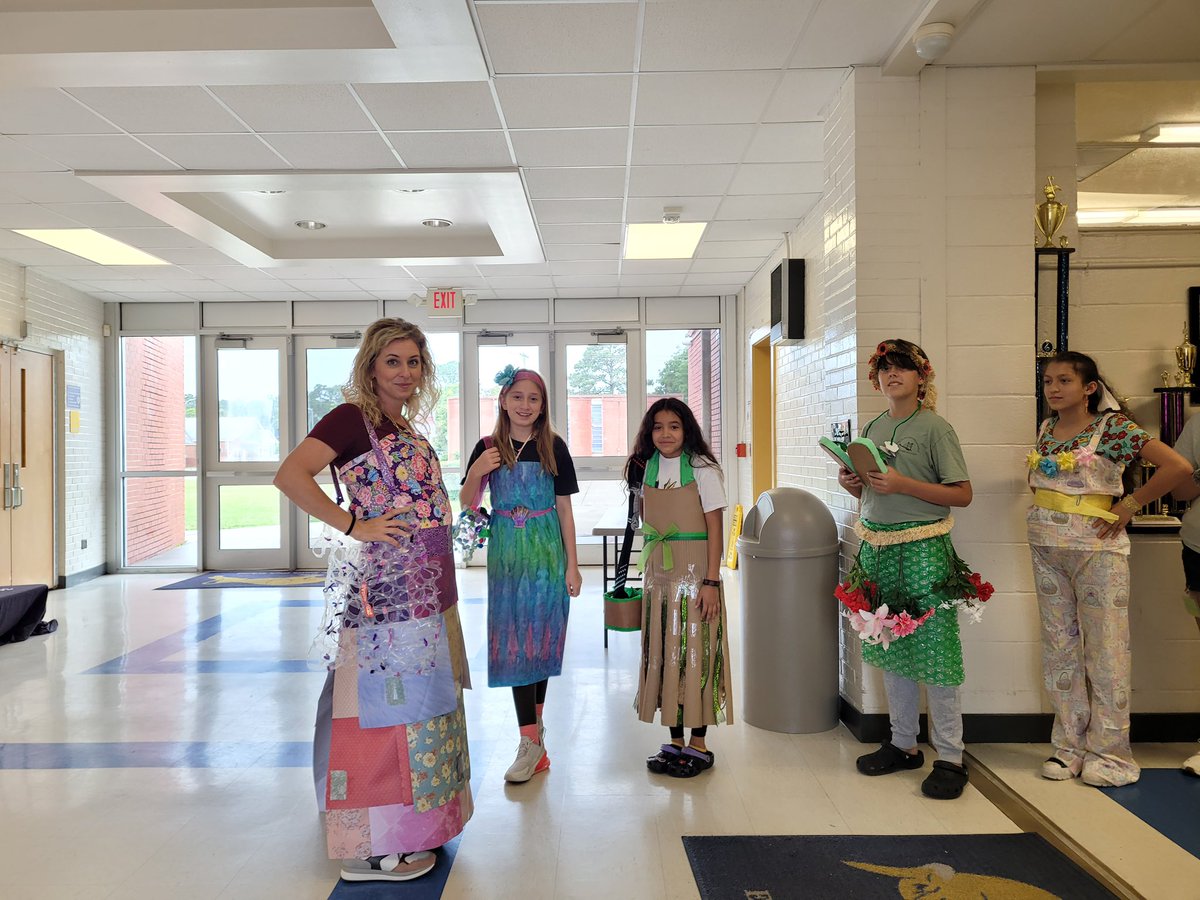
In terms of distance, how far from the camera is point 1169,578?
332 cm

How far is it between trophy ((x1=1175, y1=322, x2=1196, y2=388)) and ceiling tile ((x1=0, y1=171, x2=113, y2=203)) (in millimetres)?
5896

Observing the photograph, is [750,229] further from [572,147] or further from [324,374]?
[324,374]

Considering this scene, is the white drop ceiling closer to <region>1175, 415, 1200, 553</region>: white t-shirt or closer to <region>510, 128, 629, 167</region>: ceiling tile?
<region>510, 128, 629, 167</region>: ceiling tile

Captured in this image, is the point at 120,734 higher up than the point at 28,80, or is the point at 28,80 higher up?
the point at 28,80

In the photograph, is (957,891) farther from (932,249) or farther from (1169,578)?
(932,249)

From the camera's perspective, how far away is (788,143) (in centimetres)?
425

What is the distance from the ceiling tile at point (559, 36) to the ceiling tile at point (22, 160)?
2.76 metres

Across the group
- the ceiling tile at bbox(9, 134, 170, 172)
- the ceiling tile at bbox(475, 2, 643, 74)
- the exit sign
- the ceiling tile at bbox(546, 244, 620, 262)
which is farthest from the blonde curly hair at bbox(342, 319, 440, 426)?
the exit sign

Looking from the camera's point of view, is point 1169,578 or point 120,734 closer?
point 1169,578

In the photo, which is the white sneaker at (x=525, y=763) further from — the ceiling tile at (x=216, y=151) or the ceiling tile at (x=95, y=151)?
the ceiling tile at (x=95, y=151)

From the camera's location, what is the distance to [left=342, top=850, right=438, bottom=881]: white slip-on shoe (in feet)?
7.58

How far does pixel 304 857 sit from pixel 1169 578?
11.5ft

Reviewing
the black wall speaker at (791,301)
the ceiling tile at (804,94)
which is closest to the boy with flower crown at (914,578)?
the ceiling tile at (804,94)

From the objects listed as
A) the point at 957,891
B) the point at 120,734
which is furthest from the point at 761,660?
the point at 120,734
